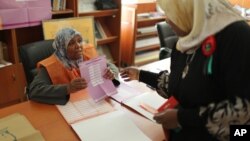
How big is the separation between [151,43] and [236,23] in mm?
3428

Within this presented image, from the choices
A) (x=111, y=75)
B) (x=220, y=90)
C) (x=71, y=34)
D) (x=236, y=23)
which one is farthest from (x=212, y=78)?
(x=71, y=34)

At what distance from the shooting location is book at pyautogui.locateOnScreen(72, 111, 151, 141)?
1.20 meters

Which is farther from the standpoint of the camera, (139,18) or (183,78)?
(139,18)

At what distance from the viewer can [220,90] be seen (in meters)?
0.88

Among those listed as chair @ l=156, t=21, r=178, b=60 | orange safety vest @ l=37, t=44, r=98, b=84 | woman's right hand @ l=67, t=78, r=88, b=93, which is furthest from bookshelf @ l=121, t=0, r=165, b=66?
woman's right hand @ l=67, t=78, r=88, b=93

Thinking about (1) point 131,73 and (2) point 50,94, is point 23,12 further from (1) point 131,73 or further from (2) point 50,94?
(1) point 131,73

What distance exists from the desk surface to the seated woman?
68 millimetres

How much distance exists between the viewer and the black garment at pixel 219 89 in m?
0.79

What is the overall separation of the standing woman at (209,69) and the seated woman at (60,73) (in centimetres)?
67

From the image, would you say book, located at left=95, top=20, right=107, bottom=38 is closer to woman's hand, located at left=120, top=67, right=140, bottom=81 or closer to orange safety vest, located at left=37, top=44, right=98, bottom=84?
orange safety vest, located at left=37, top=44, right=98, bottom=84

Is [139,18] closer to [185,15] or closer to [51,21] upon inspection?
[51,21]

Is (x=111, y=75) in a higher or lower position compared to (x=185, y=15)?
lower

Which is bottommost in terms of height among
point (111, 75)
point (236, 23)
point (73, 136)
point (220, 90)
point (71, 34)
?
point (73, 136)

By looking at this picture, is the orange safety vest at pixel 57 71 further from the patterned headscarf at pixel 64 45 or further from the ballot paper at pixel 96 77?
the ballot paper at pixel 96 77
